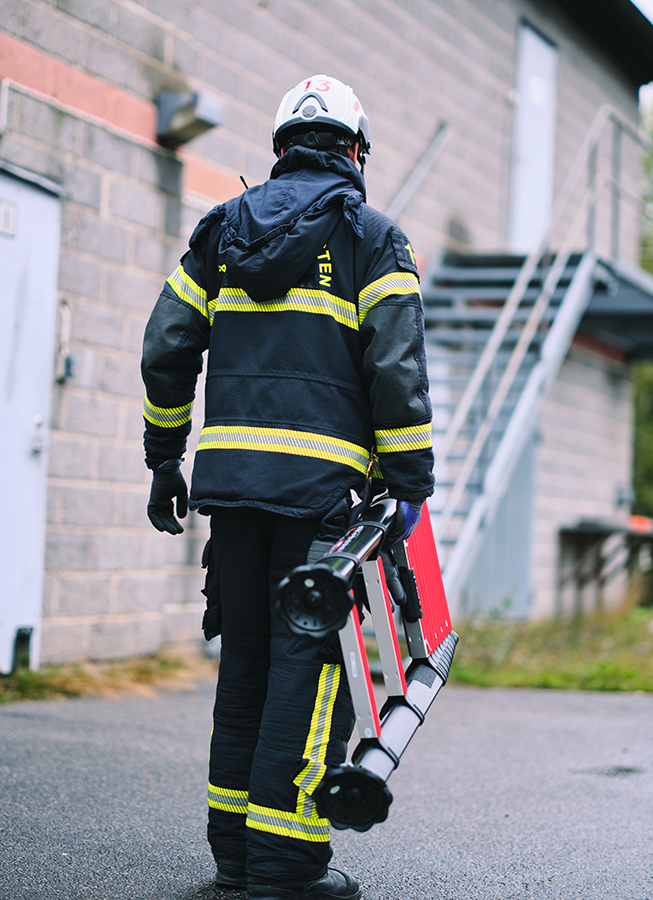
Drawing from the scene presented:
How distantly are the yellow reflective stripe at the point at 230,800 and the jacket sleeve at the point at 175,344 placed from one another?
93cm

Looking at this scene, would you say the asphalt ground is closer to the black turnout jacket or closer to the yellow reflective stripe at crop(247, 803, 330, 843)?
the yellow reflective stripe at crop(247, 803, 330, 843)

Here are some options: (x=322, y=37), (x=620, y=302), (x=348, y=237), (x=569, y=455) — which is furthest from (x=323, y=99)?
(x=569, y=455)

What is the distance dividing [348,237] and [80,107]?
3.38 m

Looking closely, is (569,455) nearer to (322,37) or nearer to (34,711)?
(322,37)

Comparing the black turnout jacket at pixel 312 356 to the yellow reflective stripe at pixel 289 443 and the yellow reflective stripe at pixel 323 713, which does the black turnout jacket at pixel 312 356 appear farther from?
the yellow reflective stripe at pixel 323 713

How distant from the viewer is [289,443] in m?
2.46

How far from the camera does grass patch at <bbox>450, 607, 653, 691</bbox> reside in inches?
245

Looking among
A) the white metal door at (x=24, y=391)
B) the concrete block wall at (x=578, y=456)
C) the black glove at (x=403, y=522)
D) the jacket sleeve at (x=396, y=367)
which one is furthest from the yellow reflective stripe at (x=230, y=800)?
the concrete block wall at (x=578, y=456)

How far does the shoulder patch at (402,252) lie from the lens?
250cm

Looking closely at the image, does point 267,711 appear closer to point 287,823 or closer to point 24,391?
point 287,823

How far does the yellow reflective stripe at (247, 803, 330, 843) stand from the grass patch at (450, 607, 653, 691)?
3.94 meters

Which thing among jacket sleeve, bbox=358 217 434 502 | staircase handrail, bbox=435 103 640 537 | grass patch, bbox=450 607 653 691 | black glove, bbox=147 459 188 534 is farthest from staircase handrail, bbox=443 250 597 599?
→ jacket sleeve, bbox=358 217 434 502

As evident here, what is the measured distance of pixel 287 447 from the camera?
8.05 ft

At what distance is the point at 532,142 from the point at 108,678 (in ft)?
24.1
